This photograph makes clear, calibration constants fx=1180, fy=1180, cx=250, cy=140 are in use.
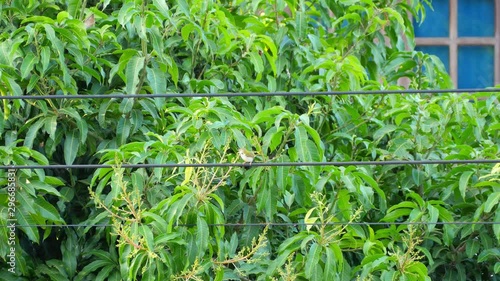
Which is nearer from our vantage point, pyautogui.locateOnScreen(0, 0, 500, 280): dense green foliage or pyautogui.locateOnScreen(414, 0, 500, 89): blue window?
pyautogui.locateOnScreen(0, 0, 500, 280): dense green foliage

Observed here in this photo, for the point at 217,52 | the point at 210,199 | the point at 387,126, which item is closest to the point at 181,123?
the point at 210,199

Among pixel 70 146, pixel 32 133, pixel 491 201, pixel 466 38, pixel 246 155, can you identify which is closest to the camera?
pixel 246 155

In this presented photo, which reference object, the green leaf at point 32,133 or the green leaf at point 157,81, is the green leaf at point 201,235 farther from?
the green leaf at point 32,133

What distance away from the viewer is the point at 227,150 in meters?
5.49

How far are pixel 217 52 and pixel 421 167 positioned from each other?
1189 mm

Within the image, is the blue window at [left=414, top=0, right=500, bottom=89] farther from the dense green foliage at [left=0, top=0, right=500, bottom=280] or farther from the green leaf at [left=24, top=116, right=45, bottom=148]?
the green leaf at [left=24, top=116, right=45, bottom=148]

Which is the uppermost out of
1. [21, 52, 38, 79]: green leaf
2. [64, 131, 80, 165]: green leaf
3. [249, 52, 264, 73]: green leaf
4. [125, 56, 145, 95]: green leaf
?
[21, 52, 38, 79]: green leaf

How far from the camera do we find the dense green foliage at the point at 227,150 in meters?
5.19

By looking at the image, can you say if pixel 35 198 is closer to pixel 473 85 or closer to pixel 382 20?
pixel 382 20

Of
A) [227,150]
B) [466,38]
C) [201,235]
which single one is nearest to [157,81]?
[227,150]

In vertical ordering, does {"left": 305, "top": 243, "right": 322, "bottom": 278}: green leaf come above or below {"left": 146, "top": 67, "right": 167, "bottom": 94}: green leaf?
below

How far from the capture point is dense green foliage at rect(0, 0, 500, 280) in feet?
17.0

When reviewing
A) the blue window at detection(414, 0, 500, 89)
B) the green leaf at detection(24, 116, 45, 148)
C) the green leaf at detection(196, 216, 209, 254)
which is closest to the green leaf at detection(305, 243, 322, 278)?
the green leaf at detection(196, 216, 209, 254)

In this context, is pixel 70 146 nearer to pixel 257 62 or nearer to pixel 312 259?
pixel 257 62
